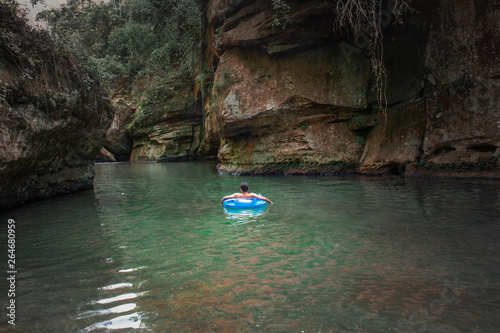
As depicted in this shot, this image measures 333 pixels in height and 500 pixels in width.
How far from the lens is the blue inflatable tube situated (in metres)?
7.48

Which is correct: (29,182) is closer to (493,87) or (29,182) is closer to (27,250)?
(27,250)

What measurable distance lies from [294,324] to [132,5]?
31.1 m

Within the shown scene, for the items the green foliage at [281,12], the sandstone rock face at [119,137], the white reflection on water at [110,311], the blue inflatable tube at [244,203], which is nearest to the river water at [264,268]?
the white reflection on water at [110,311]

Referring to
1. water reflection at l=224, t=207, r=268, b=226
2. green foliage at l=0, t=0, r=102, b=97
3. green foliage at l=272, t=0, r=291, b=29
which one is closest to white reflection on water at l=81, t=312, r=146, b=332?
water reflection at l=224, t=207, r=268, b=226

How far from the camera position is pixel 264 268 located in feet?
13.7

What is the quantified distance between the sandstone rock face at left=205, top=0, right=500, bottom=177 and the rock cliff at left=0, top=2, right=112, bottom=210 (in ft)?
23.5

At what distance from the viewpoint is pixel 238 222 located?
21.4 ft

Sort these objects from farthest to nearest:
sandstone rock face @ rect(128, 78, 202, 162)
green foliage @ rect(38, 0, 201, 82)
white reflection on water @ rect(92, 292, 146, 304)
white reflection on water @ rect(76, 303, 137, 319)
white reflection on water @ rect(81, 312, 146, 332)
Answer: sandstone rock face @ rect(128, 78, 202, 162), green foliage @ rect(38, 0, 201, 82), white reflection on water @ rect(92, 292, 146, 304), white reflection on water @ rect(76, 303, 137, 319), white reflection on water @ rect(81, 312, 146, 332)

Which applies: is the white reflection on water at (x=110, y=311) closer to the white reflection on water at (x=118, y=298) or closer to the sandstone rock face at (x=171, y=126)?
the white reflection on water at (x=118, y=298)

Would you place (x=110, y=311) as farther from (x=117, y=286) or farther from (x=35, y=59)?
(x=35, y=59)

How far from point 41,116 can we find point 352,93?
463 inches

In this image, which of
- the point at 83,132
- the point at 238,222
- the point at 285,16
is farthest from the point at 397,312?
the point at 285,16

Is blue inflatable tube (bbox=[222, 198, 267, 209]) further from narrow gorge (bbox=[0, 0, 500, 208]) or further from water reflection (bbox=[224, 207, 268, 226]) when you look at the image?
narrow gorge (bbox=[0, 0, 500, 208])

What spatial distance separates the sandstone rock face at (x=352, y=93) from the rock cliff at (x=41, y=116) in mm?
7165
